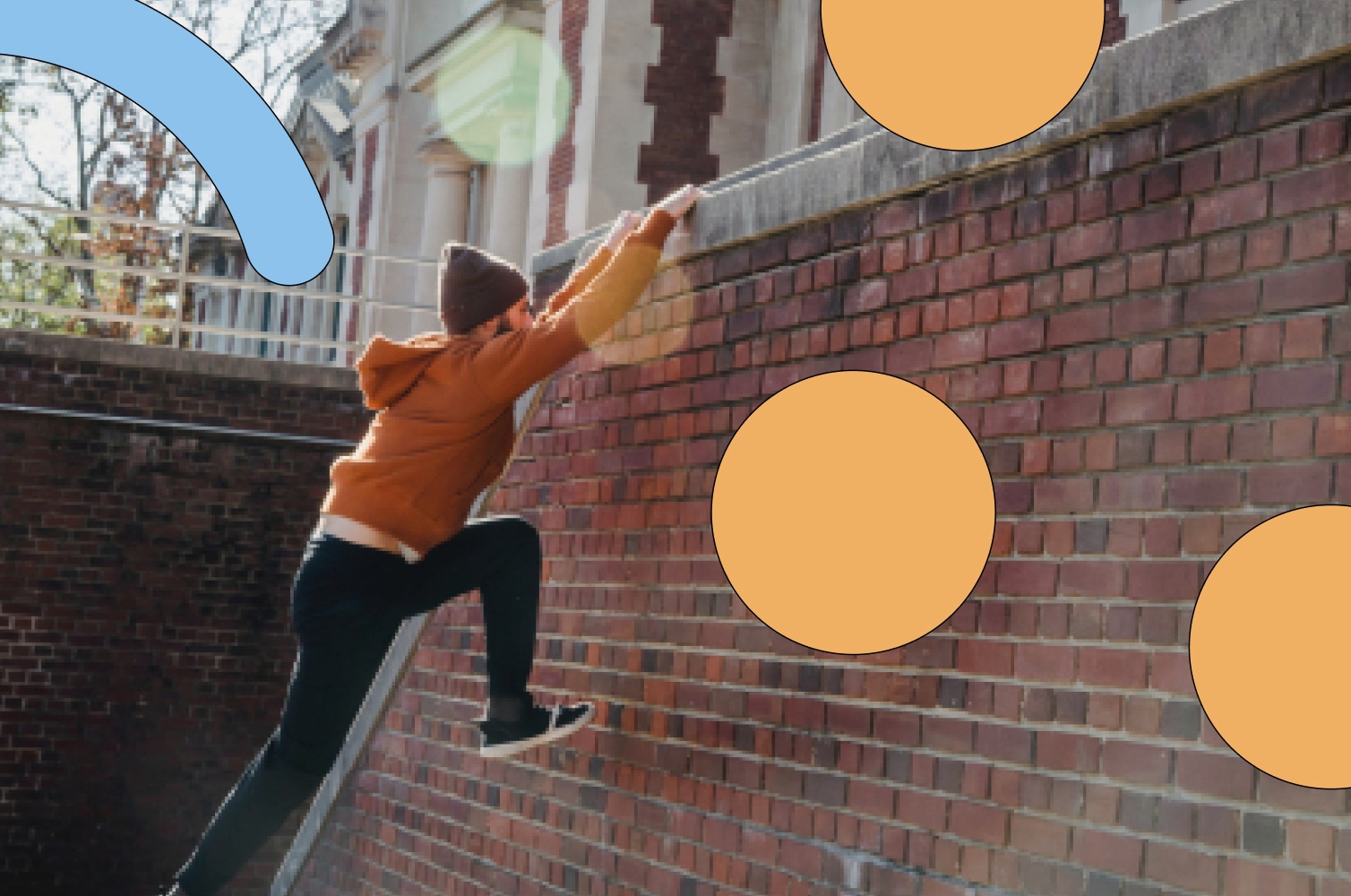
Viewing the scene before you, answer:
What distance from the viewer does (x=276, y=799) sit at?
5.22m

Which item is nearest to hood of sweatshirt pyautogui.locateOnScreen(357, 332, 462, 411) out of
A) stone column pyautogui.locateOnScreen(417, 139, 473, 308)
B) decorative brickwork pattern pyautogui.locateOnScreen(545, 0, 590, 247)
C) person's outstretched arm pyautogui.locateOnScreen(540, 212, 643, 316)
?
person's outstretched arm pyautogui.locateOnScreen(540, 212, 643, 316)

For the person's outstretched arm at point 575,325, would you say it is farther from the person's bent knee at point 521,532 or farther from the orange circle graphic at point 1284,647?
the orange circle graphic at point 1284,647

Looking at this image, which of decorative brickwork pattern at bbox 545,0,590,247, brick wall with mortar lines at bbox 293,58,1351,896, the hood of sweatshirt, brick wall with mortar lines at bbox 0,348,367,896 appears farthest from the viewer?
decorative brickwork pattern at bbox 545,0,590,247

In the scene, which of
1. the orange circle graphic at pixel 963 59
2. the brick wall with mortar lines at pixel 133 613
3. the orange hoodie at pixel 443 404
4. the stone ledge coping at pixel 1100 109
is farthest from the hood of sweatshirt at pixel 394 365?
the brick wall with mortar lines at pixel 133 613

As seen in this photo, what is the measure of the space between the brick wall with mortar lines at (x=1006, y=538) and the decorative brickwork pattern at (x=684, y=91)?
8.62m

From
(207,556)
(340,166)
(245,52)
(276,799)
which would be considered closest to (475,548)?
(276,799)

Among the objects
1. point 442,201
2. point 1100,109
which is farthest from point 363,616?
point 442,201

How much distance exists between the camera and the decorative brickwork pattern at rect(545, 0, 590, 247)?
14156 millimetres

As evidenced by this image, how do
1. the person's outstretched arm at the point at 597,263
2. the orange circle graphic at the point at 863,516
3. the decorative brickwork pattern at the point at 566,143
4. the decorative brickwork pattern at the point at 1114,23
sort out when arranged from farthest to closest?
the decorative brickwork pattern at the point at 566,143
the decorative brickwork pattern at the point at 1114,23
the person's outstretched arm at the point at 597,263
the orange circle graphic at the point at 863,516

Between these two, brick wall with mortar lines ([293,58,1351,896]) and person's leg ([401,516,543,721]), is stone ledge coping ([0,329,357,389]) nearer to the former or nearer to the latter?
brick wall with mortar lines ([293,58,1351,896])

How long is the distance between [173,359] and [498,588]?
22.6ft

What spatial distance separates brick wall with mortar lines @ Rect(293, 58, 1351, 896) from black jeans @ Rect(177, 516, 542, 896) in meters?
0.35

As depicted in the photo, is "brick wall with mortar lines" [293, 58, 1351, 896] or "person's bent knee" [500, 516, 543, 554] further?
A: "person's bent knee" [500, 516, 543, 554]

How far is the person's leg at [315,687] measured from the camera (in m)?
4.92
